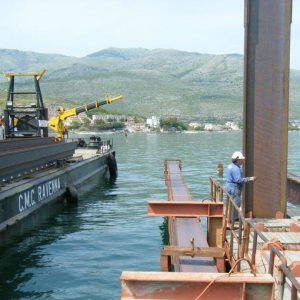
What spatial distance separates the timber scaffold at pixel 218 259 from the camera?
499 centimetres

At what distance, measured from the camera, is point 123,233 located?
48.3ft

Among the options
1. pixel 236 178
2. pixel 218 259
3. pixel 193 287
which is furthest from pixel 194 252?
pixel 236 178

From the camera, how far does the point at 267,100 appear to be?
1129 centimetres

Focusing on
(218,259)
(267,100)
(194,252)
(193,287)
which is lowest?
(218,259)

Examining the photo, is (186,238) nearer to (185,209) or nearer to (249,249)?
(185,209)

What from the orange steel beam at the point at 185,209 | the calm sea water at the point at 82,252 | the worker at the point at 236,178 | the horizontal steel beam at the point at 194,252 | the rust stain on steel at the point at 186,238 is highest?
the worker at the point at 236,178

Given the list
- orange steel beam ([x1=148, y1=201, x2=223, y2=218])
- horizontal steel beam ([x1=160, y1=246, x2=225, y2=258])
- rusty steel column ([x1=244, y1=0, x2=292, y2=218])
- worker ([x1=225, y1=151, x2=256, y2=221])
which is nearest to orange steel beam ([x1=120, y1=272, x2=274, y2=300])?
horizontal steel beam ([x1=160, y1=246, x2=225, y2=258])

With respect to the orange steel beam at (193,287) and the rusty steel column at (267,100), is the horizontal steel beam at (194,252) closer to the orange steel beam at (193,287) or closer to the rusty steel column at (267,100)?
the orange steel beam at (193,287)

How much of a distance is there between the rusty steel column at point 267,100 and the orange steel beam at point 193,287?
260 inches

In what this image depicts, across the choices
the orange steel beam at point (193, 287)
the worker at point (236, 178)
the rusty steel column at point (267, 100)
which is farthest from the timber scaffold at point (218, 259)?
the rusty steel column at point (267, 100)

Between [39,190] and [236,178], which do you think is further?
[39,190]

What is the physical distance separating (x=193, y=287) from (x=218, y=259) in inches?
105

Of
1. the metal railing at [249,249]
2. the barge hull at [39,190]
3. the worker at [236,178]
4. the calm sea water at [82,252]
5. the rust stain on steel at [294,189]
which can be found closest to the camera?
the metal railing at [249,249]

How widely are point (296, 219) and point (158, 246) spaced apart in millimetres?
3755
